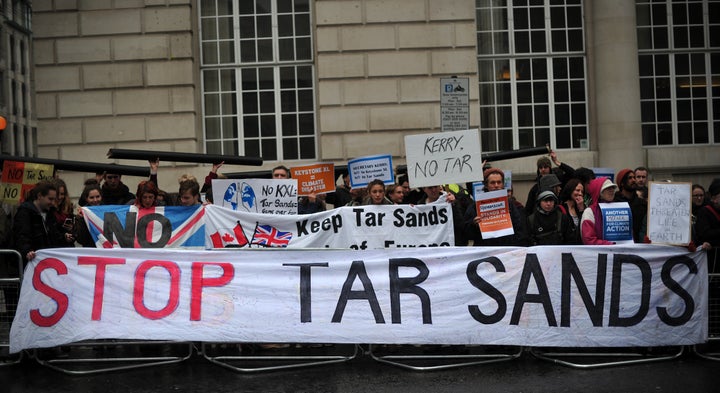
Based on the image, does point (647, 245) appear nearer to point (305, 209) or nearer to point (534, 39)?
point (305, 209)

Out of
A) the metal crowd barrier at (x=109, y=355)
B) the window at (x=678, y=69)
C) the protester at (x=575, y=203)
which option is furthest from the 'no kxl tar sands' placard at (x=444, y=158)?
the window at (x=678, y=69)

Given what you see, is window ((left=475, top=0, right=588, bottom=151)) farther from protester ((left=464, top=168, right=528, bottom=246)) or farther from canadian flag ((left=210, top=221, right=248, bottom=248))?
canadian flag ((left=210, top=221, right=248, bottom=248))

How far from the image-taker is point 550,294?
31.5 feet

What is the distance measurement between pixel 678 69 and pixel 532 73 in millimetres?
2988

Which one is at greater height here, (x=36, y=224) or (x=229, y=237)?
(x=36, y=224)

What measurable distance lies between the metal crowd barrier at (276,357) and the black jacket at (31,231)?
7.02 ft

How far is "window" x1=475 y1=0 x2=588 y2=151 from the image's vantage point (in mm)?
18703

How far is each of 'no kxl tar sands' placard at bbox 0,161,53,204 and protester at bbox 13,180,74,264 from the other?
1339 millimetres

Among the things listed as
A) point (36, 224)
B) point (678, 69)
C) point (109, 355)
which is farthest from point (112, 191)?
point (678, 69)

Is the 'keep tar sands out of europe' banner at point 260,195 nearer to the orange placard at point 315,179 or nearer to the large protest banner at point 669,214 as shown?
→ the orange placard at point 315,179

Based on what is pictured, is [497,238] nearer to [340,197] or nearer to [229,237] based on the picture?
[229,237]

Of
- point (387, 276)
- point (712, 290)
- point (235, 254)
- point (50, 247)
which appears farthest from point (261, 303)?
point (712, 290)

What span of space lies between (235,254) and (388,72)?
8.88 m

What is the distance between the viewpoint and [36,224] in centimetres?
1036
